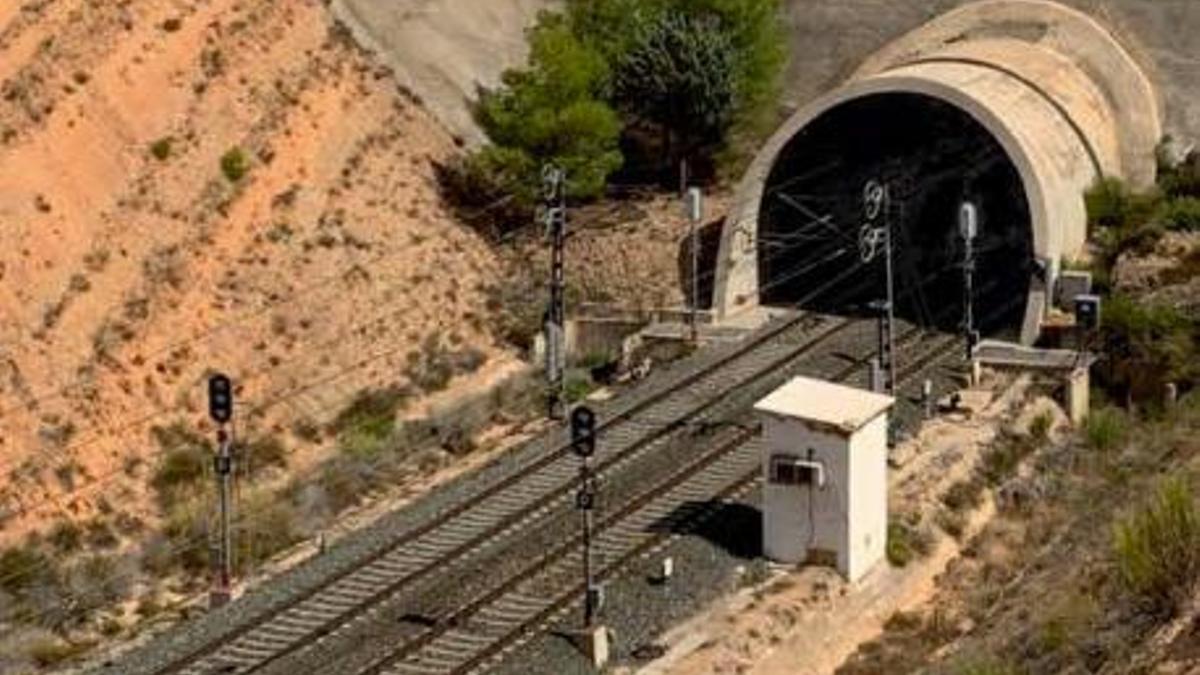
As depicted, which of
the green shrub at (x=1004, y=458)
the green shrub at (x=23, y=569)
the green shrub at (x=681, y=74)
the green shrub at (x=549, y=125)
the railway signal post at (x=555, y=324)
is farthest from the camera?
the green shrub at (x=681, y=74)

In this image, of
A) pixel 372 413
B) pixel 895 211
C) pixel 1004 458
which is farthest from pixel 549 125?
pixel 1004 458

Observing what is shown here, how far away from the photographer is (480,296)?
140 feet

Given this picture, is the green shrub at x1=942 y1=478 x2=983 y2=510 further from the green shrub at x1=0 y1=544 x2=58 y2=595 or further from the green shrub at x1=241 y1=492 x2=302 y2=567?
the green shrub at x1=0 y1=544 x2=58 y2=595

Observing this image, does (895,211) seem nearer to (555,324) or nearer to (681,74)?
(681,74)

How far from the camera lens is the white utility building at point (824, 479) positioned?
2944 cm

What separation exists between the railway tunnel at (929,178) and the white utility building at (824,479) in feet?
39.9

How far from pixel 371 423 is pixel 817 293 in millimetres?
10622

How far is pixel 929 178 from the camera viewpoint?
45.2 m

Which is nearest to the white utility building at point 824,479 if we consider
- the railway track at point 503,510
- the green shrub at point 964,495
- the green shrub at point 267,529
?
the green shrub at point 964,495

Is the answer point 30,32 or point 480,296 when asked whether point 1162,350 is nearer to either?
point 480,296

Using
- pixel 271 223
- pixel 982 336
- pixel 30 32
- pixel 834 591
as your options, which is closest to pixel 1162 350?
pixel 982 336

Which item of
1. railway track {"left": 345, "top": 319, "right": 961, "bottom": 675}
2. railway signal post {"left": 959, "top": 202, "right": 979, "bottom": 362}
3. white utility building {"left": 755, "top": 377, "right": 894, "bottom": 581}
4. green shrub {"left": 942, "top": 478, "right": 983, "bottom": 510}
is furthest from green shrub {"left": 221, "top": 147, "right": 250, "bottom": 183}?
green shrub {"left": 942, "top": 478, "right": 983, "bottom": 510}

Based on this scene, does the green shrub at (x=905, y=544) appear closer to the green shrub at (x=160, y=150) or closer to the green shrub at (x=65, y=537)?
the green shrub at (x=65, y=537)

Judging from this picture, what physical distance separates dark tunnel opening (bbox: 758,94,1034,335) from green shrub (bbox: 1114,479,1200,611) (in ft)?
61.1
